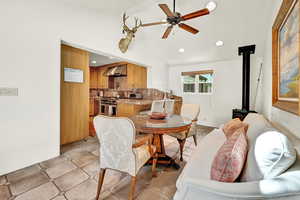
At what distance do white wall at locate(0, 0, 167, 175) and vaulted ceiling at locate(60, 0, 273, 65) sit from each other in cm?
55

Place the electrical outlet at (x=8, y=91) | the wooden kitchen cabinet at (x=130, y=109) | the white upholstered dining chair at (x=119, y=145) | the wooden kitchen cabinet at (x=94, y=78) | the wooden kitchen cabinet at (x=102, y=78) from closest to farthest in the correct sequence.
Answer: the white upholstered dining chair at (x=119, y=145)
the electrical outlet at (x=8, y=91)
the wooden kitchen cabinet at (x=130, y=109)
the wooden kitchen cabinet at (x=102, y=78)
the wooden kitchen cabinet at (x=94, y=78)

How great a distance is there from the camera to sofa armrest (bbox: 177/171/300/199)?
588mm

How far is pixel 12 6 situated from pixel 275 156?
3245 mm

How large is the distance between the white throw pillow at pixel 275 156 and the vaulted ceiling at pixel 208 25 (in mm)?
2931

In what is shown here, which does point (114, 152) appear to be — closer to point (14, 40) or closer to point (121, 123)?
point (121, 123)

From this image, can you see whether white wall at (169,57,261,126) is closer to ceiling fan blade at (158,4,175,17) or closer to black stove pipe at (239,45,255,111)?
black stove pipe at (239,45,255,111)

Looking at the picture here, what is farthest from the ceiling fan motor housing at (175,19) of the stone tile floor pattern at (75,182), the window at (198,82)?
the window at (198,82)

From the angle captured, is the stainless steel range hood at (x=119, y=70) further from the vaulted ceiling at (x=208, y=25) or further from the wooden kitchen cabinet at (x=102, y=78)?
the vaulted ceiling at (x=208, y=25)

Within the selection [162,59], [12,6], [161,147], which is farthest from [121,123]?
[162,59]

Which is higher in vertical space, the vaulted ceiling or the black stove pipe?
the vaulted ceiling

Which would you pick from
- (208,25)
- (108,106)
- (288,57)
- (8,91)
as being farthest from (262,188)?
(108,106)

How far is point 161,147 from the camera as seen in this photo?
222cm

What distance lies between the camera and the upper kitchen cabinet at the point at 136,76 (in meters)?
5.20

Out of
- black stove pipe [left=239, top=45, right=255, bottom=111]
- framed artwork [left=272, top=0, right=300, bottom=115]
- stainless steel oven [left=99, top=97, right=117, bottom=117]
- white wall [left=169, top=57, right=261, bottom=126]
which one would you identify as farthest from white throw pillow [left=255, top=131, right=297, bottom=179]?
stainless steel oven [left=99, top=97, right=117, bottom=117]
